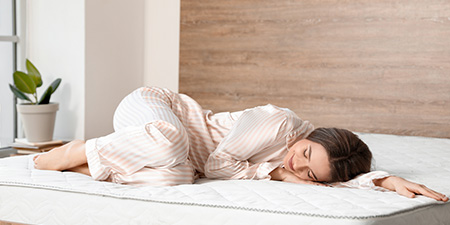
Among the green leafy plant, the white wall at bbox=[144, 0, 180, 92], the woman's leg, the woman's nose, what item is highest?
the white wall at bbox=[144, 0, 180, 92]

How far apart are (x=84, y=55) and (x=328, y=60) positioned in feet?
4.78

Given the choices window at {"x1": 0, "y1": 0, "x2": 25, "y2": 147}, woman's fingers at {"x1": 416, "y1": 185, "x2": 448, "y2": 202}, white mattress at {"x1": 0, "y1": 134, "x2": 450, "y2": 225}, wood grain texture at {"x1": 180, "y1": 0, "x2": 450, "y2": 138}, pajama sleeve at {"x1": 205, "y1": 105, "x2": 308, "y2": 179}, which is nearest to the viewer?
white mattress at {"x1": 0, "y1": 134, "x2": 450, "y2": 225}

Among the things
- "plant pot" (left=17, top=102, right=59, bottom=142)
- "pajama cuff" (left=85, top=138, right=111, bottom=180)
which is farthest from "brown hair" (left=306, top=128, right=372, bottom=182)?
"plant pot" (left=17, top=102, right=59, bottom=142)

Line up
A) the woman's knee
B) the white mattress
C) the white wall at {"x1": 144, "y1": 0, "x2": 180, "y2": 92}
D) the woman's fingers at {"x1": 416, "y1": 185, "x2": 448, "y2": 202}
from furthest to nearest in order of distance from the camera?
the white wall at {"x1": 144, "y1": 0, "x2": 180, "y2": 92}, the woman's knee, the woman's fingers at {"x1": 416, "y1": 185, "x2": 448, "y2": 202}, the white mattress

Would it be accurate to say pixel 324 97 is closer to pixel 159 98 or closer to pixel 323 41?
pixel 323 41

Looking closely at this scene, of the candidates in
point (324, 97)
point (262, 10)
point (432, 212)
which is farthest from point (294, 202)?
point (262, 10)

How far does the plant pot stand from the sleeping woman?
1218 millimetres

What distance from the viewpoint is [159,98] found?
2045 millimetres

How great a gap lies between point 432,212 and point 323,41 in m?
1.99

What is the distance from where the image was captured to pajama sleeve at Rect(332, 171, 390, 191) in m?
1.73

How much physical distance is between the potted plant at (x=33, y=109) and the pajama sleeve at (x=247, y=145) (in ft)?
5.13

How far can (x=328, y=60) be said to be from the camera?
11.1ft

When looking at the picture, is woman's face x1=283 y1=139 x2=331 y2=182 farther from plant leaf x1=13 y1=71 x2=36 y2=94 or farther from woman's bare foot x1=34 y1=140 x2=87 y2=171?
plant leaf x1=13 y1=71 x2=36 y2=94

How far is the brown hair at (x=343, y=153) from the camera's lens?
1705mm
